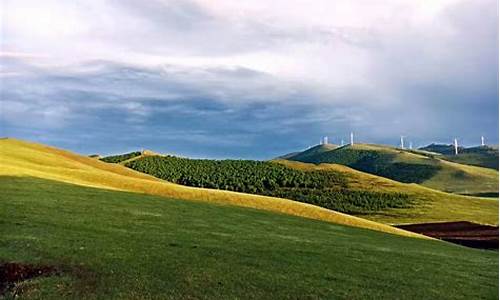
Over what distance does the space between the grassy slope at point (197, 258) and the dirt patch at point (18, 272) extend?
22.6 inches

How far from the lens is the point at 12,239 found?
27.6m

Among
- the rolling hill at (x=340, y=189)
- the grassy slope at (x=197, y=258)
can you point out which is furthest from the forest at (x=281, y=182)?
the grassy slope at (x=197, y=258)

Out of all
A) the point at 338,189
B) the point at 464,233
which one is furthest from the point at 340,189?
the point at 464,233

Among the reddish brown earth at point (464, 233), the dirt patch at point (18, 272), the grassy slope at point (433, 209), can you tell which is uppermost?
the grassy slope at point (433, 209)

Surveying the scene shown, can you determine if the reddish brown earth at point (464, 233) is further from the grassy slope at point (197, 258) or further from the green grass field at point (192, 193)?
the grassy slope at point (197, 258)

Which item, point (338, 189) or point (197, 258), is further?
point (338, 189)

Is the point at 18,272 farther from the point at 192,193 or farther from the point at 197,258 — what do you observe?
the point at 192,193

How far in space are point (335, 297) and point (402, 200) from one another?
414 feet

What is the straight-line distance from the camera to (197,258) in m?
27.5

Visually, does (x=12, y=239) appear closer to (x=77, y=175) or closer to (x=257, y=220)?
(x=257, y=220)

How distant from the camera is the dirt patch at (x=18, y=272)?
2156 cm

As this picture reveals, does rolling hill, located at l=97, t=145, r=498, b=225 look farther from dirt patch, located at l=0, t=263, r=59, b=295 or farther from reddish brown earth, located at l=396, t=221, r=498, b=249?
dirt patch, located at l=0, t=263, r=59, b=295

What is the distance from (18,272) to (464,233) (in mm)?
67716

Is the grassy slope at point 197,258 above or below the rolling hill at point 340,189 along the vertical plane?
below
